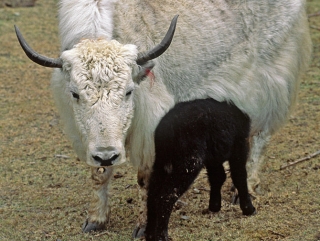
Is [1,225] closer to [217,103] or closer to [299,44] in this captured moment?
[217,103]

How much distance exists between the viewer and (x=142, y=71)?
4.62 m

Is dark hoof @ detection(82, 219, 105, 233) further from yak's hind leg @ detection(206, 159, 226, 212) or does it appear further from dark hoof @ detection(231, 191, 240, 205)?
dark hoof @ detection(231, 191, 240, 205)

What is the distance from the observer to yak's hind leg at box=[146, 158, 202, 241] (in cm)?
495

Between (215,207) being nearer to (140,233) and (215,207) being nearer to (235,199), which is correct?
(235,199)

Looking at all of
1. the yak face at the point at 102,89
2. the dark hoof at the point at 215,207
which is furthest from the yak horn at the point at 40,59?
the dark hoof at the point at 215,207

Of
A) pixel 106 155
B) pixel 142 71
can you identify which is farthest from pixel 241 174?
pixel 106 155

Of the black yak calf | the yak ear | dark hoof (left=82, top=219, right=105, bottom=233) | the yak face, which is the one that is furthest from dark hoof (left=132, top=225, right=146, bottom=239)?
the yak ear

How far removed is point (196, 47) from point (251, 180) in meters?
1.47

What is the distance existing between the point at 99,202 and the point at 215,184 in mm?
945

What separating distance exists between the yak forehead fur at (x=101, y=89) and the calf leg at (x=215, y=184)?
1.32 m

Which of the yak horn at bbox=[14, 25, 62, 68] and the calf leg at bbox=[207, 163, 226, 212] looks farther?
the calf leg at bbox=[207, 163, 226, 212]

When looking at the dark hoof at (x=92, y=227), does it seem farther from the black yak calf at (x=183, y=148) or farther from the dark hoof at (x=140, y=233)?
the black yak calf at (x=183, y=148)

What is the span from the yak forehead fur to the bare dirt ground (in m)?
1.15

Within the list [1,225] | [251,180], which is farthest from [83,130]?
[251,180]
